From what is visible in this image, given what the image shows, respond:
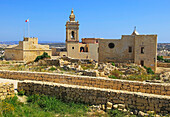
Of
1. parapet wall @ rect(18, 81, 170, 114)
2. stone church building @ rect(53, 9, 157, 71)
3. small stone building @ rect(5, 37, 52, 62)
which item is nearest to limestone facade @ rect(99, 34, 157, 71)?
stone church building @ rect(53, 9, 157, 71)

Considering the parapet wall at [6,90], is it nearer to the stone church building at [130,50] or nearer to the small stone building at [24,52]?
the stone church building at [130,50]

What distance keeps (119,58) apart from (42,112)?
694 inches

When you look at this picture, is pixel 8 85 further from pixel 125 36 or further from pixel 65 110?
pixel 125 36

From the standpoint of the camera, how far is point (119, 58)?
73.4 feet

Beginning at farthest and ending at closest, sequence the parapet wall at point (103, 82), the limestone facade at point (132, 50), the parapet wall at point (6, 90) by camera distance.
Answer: the limestone facade at point (132, 50)
the parapet wall at point (103, 82)
the parapet wall at point (6, 90)

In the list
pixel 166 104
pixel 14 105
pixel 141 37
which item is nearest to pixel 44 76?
pixel 14 105

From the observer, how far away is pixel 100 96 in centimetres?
617

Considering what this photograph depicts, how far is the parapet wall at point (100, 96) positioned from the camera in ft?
18.5

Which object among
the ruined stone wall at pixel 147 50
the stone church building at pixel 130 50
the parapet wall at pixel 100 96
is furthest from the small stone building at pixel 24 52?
the parapet wall at pixel 100 96

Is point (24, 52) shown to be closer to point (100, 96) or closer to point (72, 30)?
point (72, 30)

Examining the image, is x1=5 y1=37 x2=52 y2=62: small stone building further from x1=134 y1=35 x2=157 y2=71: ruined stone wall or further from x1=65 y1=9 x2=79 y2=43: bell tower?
x1=134 y1=35 x2=157 y2=71: ruined stone wall

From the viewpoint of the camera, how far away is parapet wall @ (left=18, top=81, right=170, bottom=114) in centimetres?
562

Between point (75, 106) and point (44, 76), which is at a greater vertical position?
point (44, 76)

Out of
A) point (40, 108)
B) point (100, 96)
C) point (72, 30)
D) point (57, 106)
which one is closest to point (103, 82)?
point (100, 96)
